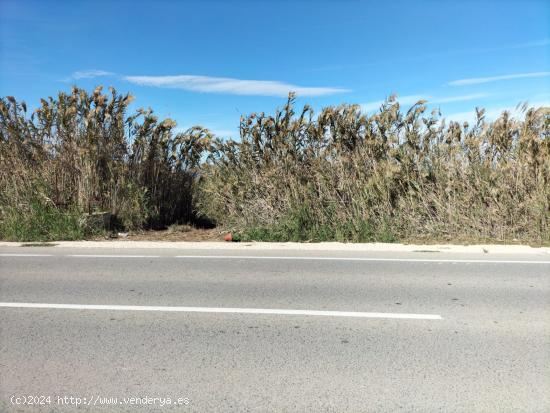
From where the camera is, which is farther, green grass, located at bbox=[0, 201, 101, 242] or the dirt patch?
the dirt patch

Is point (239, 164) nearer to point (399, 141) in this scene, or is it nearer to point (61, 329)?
point (399, 141)

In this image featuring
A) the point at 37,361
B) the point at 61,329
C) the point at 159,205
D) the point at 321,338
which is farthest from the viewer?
the point at 159,205

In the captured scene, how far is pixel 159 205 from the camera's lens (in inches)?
548

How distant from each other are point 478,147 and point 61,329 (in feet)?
33.4

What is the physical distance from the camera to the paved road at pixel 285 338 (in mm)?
3574

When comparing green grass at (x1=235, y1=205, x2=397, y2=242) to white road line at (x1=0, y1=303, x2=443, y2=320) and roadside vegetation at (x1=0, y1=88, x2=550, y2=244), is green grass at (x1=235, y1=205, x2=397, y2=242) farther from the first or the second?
white road line at (x1=0, y1=303, x2=443, y2=320)

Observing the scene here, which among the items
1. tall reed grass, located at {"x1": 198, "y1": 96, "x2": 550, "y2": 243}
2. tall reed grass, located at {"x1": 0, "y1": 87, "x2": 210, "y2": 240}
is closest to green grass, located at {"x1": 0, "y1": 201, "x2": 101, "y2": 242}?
tall reed grass, located at {"x1": 0, "y1": 87, "x2": 210, "y2": 240}

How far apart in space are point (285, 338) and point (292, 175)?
26.9 ft

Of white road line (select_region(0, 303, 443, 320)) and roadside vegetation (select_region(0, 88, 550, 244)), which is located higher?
roadside vegetation (select_region(0, 88, 550, 244))

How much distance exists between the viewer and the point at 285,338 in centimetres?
472

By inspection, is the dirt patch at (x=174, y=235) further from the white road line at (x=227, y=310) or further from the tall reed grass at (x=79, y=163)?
the white road line at (x=227, y=310)

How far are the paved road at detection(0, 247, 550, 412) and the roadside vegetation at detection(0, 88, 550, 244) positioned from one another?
3.51 m

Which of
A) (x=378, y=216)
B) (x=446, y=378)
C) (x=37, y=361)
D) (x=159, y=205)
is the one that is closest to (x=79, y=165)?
(x=159, y=205)

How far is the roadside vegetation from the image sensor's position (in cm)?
1138
